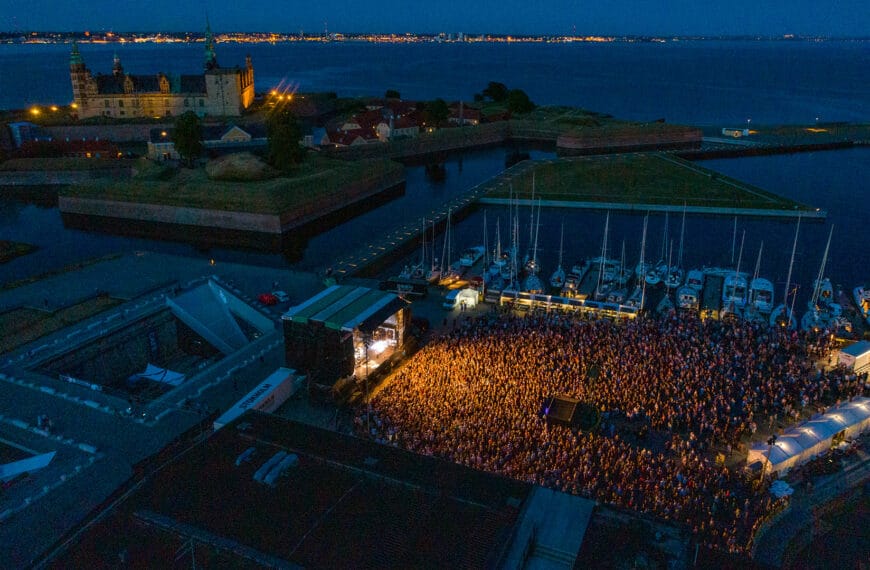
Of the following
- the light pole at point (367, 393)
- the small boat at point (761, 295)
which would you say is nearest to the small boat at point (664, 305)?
the small boat at point (761, 295)

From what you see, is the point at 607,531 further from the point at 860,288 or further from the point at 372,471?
the point at 860,288

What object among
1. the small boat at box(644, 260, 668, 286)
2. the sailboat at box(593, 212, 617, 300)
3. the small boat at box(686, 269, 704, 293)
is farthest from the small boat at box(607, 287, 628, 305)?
the small boat at box(686, 269, 704, 293)

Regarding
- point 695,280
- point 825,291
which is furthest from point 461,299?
point 825,291

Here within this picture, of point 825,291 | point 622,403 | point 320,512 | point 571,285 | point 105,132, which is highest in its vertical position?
point 105,132

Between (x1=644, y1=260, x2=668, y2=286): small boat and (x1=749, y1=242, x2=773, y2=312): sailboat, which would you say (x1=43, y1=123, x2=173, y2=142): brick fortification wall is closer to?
(x1=644, y1=260, x2=668, y2=286): small boat

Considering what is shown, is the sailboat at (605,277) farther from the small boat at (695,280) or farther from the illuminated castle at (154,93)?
the illuminated castle at (154,93)

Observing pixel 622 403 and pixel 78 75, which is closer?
pixel 622 403

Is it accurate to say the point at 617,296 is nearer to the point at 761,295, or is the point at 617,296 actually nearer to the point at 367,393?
the point at 761,295
